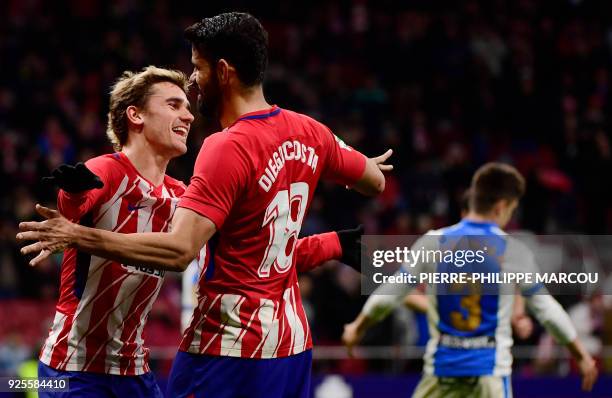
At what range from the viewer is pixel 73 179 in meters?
3.41

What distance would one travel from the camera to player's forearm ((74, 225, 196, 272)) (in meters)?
3.18

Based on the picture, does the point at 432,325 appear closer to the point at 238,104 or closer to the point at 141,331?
the point at 141,331

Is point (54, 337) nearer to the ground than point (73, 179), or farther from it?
nearer to the ground

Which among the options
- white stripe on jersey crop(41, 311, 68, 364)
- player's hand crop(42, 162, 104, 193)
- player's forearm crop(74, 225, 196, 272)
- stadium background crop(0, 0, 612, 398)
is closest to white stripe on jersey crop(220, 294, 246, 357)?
player's forearm crop(74, 225, 196, 272)

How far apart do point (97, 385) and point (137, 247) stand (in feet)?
3.83

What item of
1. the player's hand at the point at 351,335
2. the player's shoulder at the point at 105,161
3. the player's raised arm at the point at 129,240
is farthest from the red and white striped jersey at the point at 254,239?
the player's hand at the point at 351,335

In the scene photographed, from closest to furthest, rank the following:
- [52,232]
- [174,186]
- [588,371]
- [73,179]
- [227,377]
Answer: [52,232]
[73,179]
[227,377]
[174,186]
[588,371]

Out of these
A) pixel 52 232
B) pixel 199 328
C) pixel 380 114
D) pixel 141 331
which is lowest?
pixel 199 328

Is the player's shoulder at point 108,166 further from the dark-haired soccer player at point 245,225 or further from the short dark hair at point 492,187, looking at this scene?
the short dark hair at point 492,187

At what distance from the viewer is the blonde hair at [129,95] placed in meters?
4.49

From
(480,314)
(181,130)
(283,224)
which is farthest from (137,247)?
(480,314)

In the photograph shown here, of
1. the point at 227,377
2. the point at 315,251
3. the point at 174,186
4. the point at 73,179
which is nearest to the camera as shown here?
the point at 73,179

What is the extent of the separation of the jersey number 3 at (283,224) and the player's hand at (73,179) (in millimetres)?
639

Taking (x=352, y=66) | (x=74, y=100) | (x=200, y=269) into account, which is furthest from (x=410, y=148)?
(x=200, y=269)
